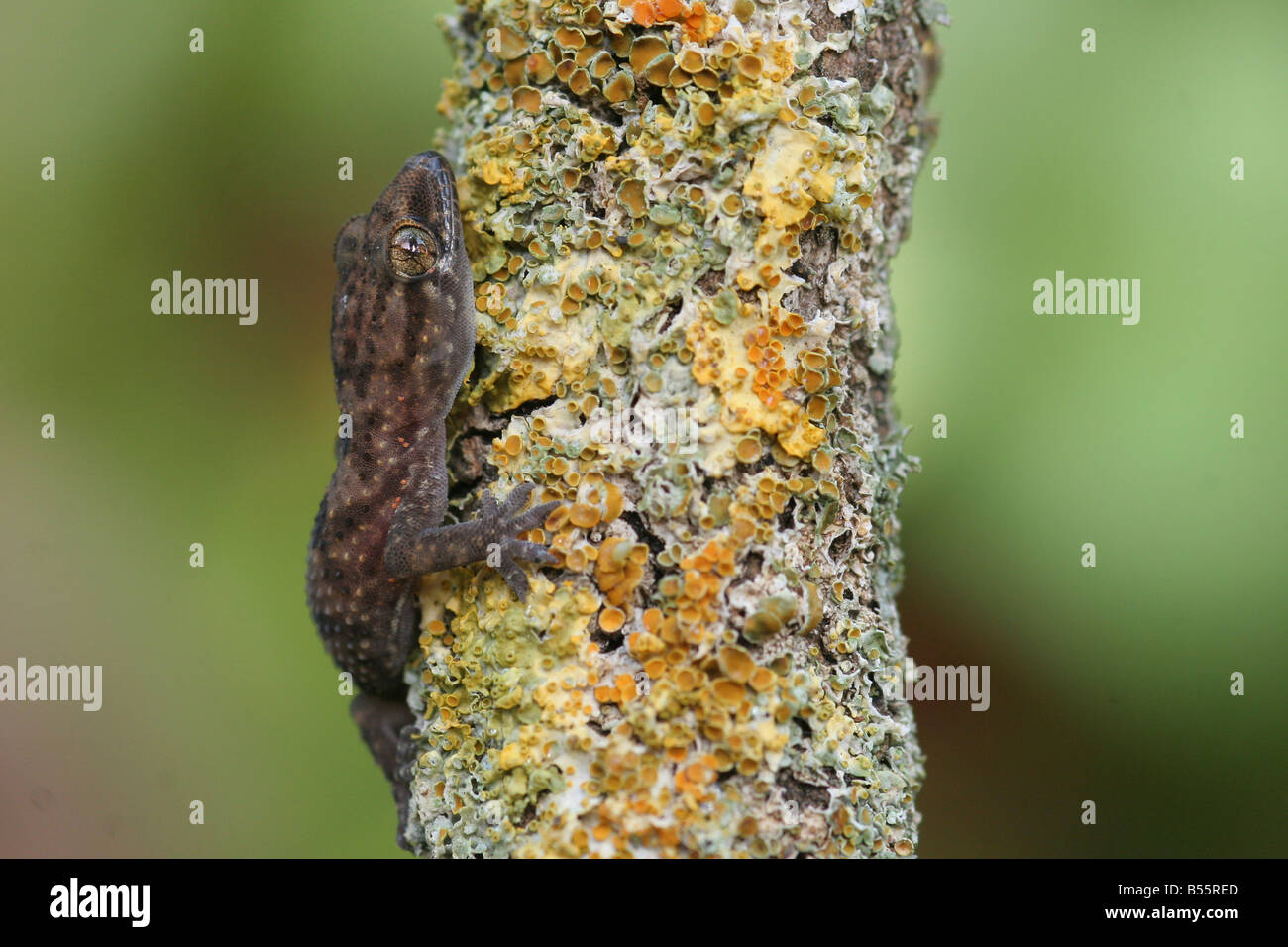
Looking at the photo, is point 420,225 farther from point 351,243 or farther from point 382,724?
point 382,724

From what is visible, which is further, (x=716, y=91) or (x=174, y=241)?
(x=174, y=241)

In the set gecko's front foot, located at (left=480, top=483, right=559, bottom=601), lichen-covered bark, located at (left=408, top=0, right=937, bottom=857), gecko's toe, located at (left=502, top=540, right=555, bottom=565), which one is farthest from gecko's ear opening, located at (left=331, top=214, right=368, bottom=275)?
gecko's toe, located at (left=502, top=540, right=555, bottom=565)

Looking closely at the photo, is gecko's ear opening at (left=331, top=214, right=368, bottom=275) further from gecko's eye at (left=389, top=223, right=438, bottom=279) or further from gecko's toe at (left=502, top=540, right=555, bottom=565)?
gecko's toe at (left=502, top=540, right=555, bottom=565)

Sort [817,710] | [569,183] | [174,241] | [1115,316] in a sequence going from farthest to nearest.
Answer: [174,241] → [1115,316] → [569,183] → [817,710]

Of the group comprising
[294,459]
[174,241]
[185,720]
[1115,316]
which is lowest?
[185,720]
